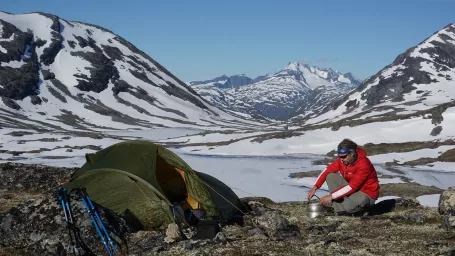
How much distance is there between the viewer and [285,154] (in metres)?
93.4

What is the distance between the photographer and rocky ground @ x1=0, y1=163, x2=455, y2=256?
11.6m

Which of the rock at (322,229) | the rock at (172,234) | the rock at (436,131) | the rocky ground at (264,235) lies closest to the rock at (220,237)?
the rocky ground at (264,235)

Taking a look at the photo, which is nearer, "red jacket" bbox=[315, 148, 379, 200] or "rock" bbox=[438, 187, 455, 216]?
"rock" bbox=[438, 187, 455, 216]

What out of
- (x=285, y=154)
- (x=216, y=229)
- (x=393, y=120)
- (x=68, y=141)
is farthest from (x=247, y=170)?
(x=68, y=141)

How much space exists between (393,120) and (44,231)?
316 feet

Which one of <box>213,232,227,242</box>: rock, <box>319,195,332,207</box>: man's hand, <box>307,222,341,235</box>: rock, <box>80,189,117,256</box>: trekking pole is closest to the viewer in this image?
<box>80,189,117,256</box>: trekking pole

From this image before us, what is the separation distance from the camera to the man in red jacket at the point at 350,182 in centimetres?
1451

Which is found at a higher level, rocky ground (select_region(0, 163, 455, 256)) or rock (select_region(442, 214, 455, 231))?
rock (select_region(442, 214, 455, 231))

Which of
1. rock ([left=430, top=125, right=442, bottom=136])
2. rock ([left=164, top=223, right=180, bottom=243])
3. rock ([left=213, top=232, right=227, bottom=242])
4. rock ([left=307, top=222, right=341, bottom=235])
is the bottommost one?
rock ([left=164, top=223, right=180, bottom=243])

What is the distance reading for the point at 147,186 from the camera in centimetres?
1606

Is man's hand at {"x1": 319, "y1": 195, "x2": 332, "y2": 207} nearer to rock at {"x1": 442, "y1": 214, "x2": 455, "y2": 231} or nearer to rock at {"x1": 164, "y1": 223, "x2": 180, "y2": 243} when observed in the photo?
rock at {"x1": 442, "y1": 214, "x2": 455, "y2": 231}

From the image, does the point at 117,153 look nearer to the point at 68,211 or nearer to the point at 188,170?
the point at 188,170

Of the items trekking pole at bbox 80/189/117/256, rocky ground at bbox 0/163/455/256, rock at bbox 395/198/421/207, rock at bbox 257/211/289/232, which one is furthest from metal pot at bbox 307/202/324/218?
trekking pole at bbox 80/189/117/256

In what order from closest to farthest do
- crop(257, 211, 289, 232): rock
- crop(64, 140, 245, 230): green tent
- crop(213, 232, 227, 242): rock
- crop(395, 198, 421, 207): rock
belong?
crop(213, 232, 227, 242): rock < crop(257, 211, 289, 232): rock < crop(64, 140, 245, 230): green tent < crop(395, 198, 421, 207): rock
